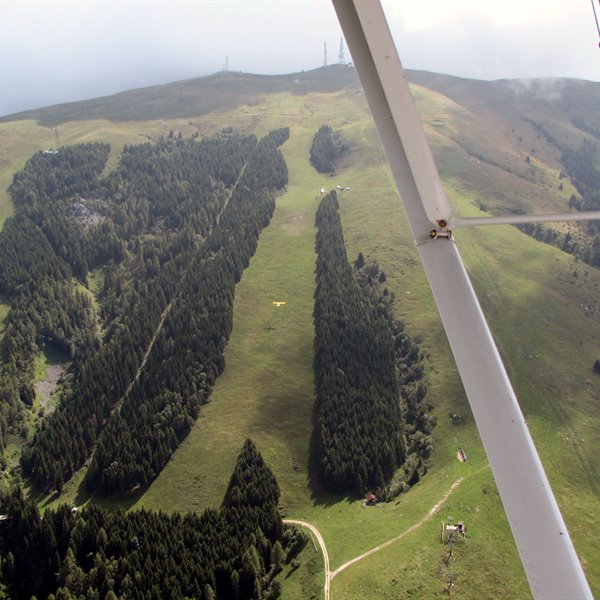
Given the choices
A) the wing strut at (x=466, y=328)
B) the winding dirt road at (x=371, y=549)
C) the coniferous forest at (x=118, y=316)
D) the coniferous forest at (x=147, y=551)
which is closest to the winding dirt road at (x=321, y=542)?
the winding dirt road at (x=371, y=549)

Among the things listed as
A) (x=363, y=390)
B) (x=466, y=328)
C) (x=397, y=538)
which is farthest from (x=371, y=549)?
(x=466, y=328)

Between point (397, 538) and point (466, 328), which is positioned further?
point (397, 538)

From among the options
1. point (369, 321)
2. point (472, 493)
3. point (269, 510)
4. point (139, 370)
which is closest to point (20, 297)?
point (139, 370)

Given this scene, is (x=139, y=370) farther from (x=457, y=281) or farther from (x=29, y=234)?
(x=457, y=281)

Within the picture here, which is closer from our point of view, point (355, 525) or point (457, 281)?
point (457, 281)

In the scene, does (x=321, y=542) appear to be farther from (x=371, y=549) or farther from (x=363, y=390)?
(x=363, y=390)

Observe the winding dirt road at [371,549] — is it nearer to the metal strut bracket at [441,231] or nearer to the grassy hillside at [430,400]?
the grassy hillside at [430,400]

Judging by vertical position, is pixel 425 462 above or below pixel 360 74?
below
